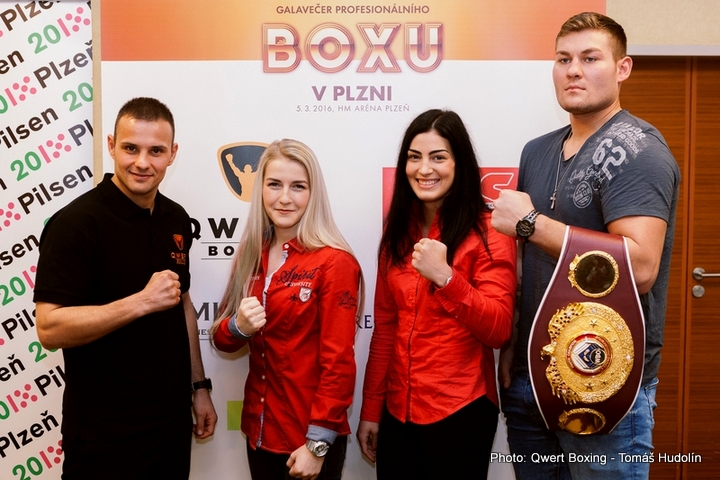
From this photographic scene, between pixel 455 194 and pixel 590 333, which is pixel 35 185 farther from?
pixel 590 333

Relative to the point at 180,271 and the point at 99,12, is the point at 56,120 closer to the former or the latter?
the point at 99,12

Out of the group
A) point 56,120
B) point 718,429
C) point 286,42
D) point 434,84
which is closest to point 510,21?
point 434,84

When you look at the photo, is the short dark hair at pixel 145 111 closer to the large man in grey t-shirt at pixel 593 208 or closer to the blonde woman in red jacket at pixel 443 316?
the blonde woman in red jacket at pixel 443 316

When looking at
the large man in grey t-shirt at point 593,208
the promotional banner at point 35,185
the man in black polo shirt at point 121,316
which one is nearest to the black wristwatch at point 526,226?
the large man in grey t-shirt at point 593,208

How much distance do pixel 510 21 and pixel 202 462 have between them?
2.18 m

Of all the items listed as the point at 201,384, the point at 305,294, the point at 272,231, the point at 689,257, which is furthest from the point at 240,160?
the point at 689,257

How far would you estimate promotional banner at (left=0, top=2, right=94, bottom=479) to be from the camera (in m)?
2.53

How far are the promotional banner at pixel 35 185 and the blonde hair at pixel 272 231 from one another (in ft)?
3.63

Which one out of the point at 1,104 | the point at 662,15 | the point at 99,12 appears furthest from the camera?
the point at 662,15

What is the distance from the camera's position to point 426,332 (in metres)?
1.71

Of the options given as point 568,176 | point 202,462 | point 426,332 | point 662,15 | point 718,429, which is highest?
point 662,15

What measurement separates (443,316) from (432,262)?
21 cm

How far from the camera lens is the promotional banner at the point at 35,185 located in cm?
253

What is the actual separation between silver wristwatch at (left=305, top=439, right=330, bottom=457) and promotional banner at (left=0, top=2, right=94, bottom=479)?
4.88 ft
